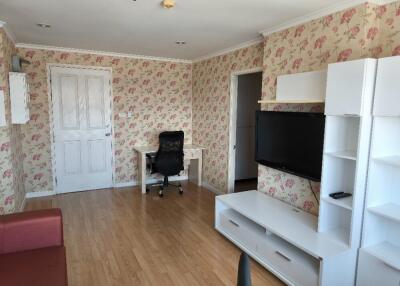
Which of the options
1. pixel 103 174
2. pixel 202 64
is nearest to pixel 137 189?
pixel 103 174

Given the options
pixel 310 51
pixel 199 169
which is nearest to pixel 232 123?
pixel 199 169

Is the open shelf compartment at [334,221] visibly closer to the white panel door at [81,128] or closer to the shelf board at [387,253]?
the shelf board at [387,253]

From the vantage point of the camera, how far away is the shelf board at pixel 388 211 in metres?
2.00

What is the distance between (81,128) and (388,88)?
169 inches

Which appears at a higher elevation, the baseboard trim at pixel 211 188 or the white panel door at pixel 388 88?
the white panel door at pixel 388 88

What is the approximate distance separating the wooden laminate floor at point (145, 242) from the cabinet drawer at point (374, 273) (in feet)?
2.20

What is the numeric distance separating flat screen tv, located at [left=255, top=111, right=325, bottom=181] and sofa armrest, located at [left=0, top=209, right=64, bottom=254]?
7.16 ft

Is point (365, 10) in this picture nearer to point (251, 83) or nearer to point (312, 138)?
point (312, 138)

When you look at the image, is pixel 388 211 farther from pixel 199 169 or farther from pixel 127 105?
pixel 127 105

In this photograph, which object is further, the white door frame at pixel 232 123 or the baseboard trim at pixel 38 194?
the baseboard trim at pixel 38 194

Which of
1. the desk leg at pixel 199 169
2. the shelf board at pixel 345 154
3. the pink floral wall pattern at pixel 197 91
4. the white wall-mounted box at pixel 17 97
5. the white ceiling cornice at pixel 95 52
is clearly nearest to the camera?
the shelf board at pixel 345 154

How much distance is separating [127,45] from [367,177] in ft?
11.6

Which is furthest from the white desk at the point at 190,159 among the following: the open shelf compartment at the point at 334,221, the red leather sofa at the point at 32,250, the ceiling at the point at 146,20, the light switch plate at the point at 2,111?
the open shelf compartment at the point at 334,221

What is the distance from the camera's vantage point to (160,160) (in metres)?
4.61
